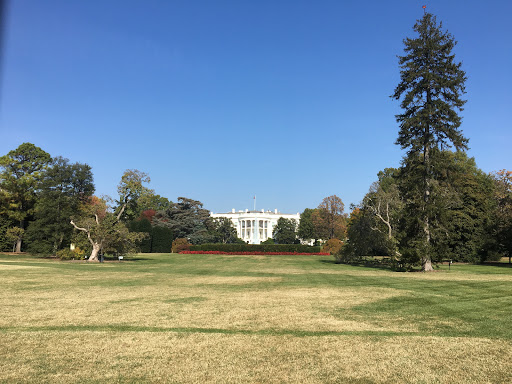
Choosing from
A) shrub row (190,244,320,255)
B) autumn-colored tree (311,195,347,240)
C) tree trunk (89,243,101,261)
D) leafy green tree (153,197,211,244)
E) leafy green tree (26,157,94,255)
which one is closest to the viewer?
tree trunk (89,243,101,261)

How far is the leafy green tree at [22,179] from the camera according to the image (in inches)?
1662

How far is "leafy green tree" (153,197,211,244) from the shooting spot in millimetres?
67875

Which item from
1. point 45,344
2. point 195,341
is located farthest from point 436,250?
point 45,344

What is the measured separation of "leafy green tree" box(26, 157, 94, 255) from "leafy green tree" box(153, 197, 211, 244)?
29.2 m

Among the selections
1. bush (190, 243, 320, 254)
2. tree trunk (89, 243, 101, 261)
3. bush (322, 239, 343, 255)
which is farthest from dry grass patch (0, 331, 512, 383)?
bush (190, 243, 320, 254)

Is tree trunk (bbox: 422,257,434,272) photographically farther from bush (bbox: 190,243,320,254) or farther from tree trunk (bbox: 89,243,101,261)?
A: bush (bbox: 190,243,320,254)

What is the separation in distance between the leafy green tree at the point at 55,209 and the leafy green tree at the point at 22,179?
585 centimetres

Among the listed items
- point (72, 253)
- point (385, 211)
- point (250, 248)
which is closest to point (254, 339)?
point (385, 211)

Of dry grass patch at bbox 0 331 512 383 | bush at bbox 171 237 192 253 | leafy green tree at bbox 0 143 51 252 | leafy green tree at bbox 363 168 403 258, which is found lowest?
dry grass patch at bbox 0 331 512 383

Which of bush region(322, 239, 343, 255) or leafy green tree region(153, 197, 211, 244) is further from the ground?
leafy green tree region(153, 197, 211, 244)

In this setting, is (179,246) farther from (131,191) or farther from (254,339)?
(254,339)

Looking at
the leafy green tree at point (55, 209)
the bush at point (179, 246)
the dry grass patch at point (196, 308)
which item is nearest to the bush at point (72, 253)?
the leafy green tree at point (55, 209)

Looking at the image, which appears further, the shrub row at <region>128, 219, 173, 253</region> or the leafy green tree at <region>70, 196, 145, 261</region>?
the shrub row at <region>128, 219, 173, 253</region>

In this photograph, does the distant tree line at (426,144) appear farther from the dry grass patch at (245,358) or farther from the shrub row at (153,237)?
the shrub row at (153,237)
